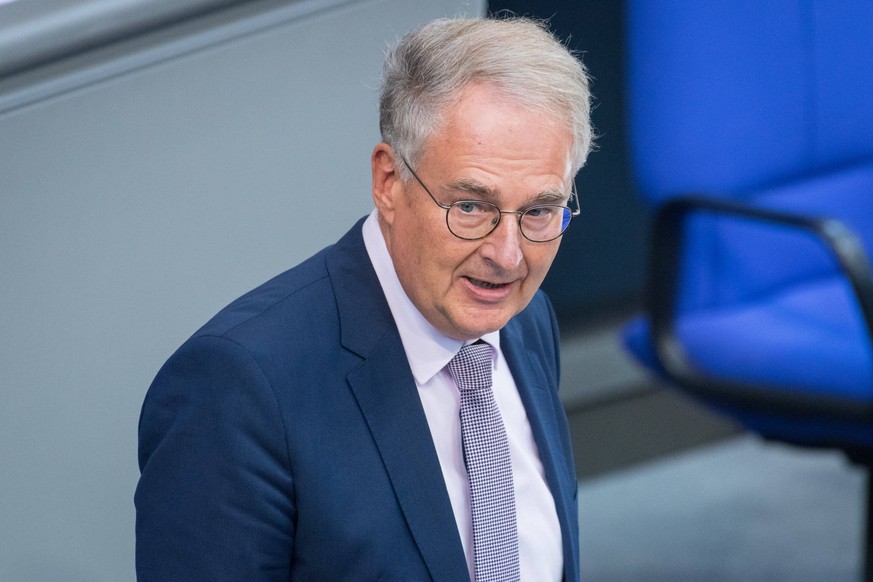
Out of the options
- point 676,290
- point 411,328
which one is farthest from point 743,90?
point 411,328

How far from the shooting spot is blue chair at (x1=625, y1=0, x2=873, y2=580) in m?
1.66

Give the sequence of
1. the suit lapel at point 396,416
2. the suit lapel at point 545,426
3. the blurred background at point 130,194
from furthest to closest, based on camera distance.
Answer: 1. the suit lapel at point 545,426
2. the suit lapel at point 396,416
3. the blurred background at point 130,194

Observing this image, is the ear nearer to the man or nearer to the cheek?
the man

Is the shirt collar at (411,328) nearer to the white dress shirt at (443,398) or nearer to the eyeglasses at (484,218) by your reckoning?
the white dress shirt at (443,398)

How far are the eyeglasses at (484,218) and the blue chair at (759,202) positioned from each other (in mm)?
668

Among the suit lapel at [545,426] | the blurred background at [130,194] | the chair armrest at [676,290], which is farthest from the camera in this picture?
the chair armrest at [676,290]

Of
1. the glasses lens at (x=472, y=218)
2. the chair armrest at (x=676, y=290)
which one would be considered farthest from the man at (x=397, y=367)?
the chair armrest at (x=676, y=290)

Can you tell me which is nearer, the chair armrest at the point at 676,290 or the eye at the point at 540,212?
the eye at the point at 540,212

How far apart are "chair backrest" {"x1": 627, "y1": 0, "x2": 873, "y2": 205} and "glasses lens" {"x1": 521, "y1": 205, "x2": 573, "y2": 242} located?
0.68m

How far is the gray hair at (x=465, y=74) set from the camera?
39.6 inches

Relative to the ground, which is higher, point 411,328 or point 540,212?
point 540,212

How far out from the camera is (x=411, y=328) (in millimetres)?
1119

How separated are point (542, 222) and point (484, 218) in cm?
6

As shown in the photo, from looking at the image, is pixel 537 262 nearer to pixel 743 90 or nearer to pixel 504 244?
pixel 504 244
